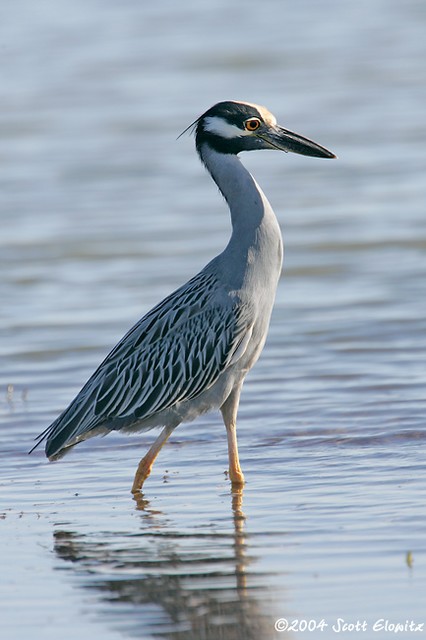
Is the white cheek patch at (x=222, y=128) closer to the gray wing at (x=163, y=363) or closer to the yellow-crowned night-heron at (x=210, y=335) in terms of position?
the yellow-crowned night-heron at (x=210, y=335)

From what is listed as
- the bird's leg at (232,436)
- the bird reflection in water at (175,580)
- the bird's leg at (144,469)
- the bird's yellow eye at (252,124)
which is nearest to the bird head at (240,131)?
the bird's yellow eye at (252,124)

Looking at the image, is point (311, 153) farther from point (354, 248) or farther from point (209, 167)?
point (354, 248)

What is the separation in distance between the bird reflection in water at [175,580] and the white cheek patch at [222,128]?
239cm

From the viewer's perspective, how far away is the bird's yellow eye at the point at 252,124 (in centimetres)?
870

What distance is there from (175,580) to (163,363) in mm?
2375

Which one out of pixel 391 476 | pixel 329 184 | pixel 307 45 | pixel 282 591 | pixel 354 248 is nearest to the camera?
pixel 282 591

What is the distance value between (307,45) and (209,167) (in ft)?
63.2

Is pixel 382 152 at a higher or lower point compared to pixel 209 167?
lower

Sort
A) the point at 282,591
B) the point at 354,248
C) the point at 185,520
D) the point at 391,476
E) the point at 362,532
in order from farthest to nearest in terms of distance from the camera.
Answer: the point at 354,248
the point at 391,476
the point at 185,520
the point at 362,532
the point at 282,591

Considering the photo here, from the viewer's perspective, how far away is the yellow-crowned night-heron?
841 cm

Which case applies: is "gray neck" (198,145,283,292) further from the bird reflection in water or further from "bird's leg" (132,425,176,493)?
the bird reflection in water

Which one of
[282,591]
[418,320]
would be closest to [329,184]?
[418,320]

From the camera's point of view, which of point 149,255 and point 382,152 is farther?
point 382,152

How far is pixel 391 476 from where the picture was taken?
8.23 m
